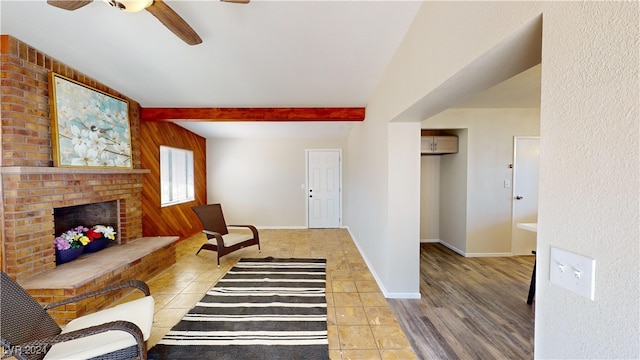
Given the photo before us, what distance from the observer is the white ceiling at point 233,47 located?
1.90 meters

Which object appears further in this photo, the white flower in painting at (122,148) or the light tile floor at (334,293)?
the white flower in painting at (122,148)

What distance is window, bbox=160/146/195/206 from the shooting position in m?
4.64

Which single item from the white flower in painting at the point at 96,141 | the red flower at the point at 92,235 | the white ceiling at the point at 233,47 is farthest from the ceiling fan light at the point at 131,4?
the red flower at the point at 92,235

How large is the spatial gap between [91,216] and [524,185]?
6.36 m

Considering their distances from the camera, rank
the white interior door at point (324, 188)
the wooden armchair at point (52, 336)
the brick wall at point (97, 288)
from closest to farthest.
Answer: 1. the wooden armchair at point (52, 336)
2. the brick wall at point (97, 288)
3. the white interior door at point (324, 188)

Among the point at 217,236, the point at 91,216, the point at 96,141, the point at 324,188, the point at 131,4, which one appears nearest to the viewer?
the point at 131,4

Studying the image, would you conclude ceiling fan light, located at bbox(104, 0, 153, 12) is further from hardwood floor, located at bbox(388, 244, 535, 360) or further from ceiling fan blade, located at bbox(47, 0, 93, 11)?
hardwood floor, located at bbox(388, 244, 535, 360)

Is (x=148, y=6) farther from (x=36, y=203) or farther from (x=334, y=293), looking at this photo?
(x=334, y=293)

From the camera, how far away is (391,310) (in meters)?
2.46

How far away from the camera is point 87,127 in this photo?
2.84 meters

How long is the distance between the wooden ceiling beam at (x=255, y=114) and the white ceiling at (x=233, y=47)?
0.97ft

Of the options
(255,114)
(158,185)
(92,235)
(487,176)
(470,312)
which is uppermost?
(255,114)

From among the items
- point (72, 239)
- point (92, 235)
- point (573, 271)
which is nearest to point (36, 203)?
point (72, 239)

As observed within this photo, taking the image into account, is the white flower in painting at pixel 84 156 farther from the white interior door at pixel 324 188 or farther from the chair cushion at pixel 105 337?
the white interior door at pixel 324 188
